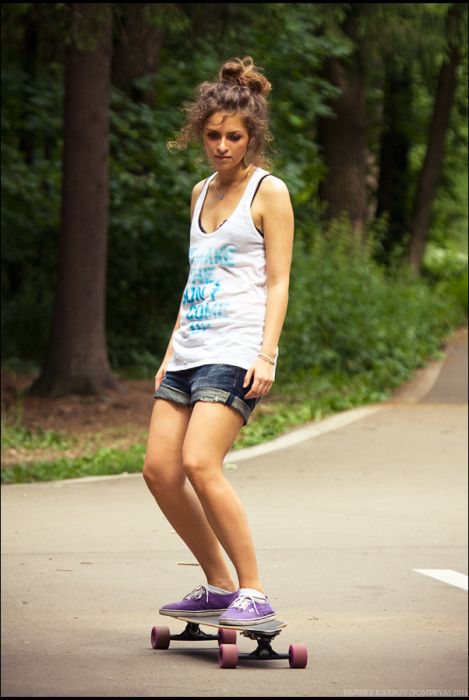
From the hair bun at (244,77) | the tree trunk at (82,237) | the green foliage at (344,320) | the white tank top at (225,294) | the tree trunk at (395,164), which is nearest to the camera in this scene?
the white tank top at (225,294)

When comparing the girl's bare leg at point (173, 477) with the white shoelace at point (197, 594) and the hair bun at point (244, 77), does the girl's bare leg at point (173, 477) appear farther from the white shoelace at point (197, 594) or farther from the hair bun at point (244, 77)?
the hair bun at point (244, 77)

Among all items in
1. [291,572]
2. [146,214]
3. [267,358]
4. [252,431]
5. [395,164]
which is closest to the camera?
[267,358]

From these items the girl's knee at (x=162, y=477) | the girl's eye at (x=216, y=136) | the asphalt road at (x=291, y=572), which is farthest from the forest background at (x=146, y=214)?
the girl's eye at (x=216, y=136)

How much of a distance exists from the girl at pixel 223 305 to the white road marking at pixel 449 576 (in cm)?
523

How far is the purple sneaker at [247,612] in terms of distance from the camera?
2898 mm

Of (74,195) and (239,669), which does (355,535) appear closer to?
(239,669)

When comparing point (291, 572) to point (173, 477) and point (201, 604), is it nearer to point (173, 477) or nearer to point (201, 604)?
point (201, 604)

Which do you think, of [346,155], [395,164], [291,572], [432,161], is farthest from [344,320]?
[395,164]

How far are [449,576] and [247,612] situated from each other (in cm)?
554

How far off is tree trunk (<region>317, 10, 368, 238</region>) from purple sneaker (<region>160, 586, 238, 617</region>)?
2268cm

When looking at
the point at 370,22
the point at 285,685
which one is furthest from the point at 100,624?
the point at 370,22

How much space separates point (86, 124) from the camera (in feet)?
53.9

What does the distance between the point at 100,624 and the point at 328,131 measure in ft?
70.2

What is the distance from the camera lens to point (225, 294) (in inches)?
109
